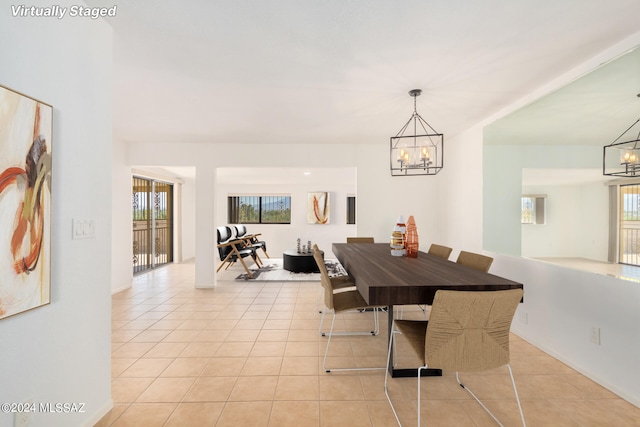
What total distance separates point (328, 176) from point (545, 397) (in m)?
5.63

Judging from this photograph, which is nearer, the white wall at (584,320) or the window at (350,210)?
the white wall at (584,320)

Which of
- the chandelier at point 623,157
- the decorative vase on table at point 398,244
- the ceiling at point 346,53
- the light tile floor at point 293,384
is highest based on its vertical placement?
the ceiling at point 346,53

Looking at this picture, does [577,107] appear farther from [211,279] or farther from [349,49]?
[211,279]

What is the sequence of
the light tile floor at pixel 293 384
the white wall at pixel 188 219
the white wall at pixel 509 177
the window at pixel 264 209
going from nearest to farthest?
the light tile floor at pixel 293 384 → the white wall at pixel 509 177 → the white wall at pixel 188 219 → the window at pixel 264 209

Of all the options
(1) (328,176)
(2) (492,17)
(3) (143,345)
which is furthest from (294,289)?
(2) (492,17)

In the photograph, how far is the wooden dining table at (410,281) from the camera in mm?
1572

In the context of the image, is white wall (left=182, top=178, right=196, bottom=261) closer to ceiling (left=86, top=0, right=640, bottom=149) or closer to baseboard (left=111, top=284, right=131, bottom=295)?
baseboard (left=111, top=284, right=131, bottom=295)

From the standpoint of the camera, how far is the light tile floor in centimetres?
174

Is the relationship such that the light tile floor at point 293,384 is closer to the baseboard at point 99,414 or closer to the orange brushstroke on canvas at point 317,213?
the baseboard at point 99,414

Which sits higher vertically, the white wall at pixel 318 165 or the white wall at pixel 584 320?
the white wall at pixel 318 165

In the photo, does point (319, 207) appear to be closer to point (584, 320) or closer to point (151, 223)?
point (151, 223)

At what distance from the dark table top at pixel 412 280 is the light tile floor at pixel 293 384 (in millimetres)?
778

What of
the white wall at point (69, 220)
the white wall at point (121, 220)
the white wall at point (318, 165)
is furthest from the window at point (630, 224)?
the white wall at point (121, 220)

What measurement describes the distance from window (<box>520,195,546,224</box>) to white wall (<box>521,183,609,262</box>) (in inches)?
1.9
